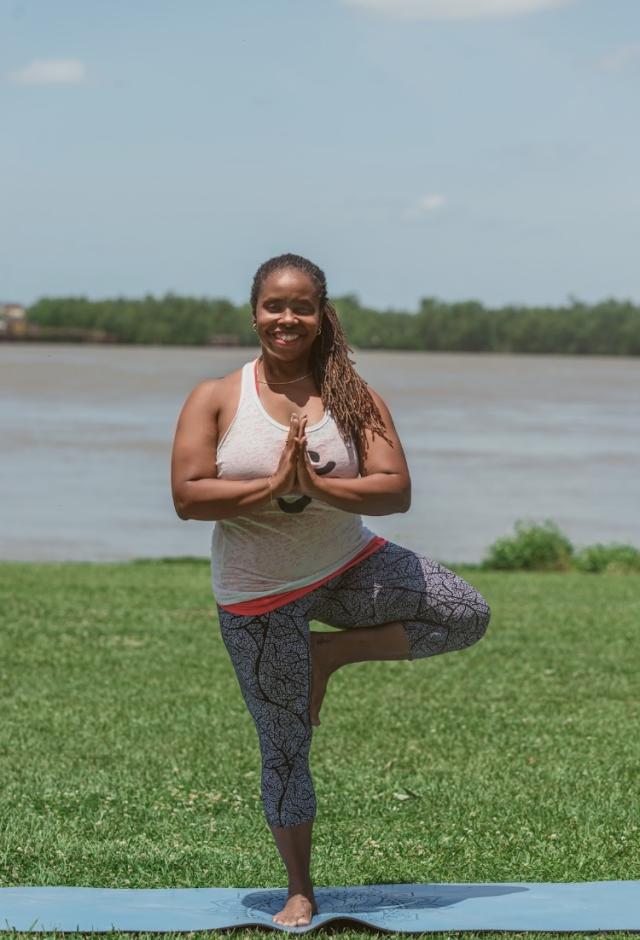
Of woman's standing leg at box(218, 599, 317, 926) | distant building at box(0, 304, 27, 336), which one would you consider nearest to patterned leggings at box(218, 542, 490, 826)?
woman's standing leg at box(218, 599, 317, 926)

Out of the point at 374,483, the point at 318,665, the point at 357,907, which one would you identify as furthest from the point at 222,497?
the point at 357,907

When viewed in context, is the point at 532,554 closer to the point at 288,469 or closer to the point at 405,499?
the point at 405,499

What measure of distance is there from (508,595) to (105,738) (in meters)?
7.61

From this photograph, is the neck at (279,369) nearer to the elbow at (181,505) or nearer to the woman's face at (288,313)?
the woman's face at (288,313)

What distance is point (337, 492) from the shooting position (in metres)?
4.75

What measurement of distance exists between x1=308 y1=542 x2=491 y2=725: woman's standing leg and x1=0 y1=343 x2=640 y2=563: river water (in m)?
18.8

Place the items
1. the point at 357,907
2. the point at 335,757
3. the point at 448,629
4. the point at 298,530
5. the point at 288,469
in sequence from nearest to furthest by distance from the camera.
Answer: the point at 288,469
the point at 298,530
the point at 448,629
the point at 357,907
the point at 335,757

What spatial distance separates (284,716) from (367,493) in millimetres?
802

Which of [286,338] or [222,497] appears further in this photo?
[286,338]

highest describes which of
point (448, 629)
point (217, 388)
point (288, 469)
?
point (217, 388)

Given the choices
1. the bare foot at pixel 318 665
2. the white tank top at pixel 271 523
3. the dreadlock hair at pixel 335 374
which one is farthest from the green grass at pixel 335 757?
the dreadlock hair at pixel 335 374

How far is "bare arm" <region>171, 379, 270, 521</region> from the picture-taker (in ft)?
15.5

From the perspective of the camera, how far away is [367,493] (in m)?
4.80

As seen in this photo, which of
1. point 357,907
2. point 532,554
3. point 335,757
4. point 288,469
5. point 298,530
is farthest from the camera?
point 532,554
